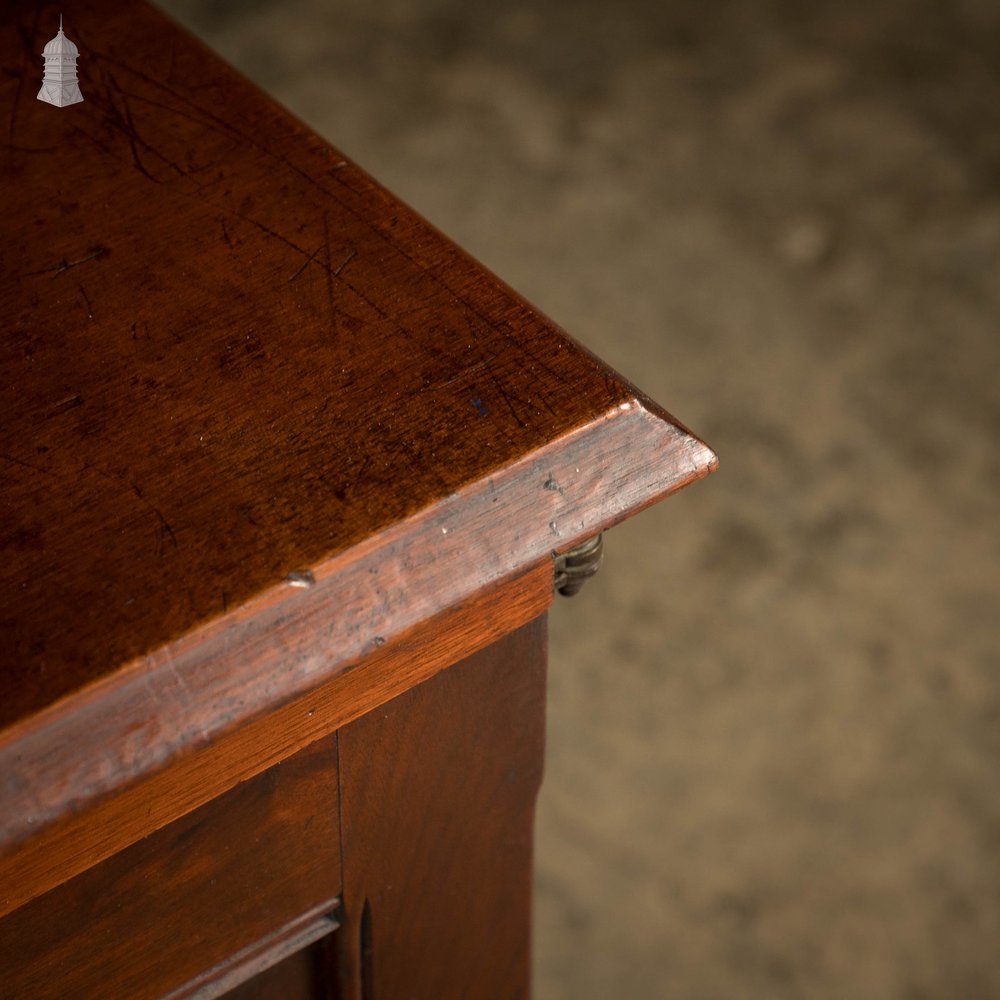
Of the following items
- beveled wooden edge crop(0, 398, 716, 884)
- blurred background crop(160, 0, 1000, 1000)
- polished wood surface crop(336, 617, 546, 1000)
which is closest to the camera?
beveled wooden edge crop(0, 398, 716, 884)

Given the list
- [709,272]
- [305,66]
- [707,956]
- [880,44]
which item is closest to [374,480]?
[707,956]

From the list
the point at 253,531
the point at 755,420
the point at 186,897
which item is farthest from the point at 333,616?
the point at 755,420

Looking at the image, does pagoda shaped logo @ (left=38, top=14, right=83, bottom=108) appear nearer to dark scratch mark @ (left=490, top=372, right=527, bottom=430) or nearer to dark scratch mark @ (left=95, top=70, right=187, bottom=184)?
dark scratch mark @ (left=95, top=70, right=187, bottom=184)

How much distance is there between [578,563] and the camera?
0.41 meters

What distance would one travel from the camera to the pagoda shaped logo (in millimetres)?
486

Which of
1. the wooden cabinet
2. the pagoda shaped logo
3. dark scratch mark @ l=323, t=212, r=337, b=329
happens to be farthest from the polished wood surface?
the pagoda shaped logo

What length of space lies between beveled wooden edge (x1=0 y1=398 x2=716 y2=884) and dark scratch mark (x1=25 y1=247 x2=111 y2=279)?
15cm

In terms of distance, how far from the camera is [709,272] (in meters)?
1.73

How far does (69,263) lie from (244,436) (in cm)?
10

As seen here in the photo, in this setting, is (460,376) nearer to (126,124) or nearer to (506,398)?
(506,398)

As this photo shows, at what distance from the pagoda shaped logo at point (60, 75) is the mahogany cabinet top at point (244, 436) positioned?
0.02 metres

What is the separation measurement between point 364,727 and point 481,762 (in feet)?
0.22

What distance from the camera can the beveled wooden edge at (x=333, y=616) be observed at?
32cm

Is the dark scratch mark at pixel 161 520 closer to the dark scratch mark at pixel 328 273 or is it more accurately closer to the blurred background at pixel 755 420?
the dark scratch mark at pixel 328 273
